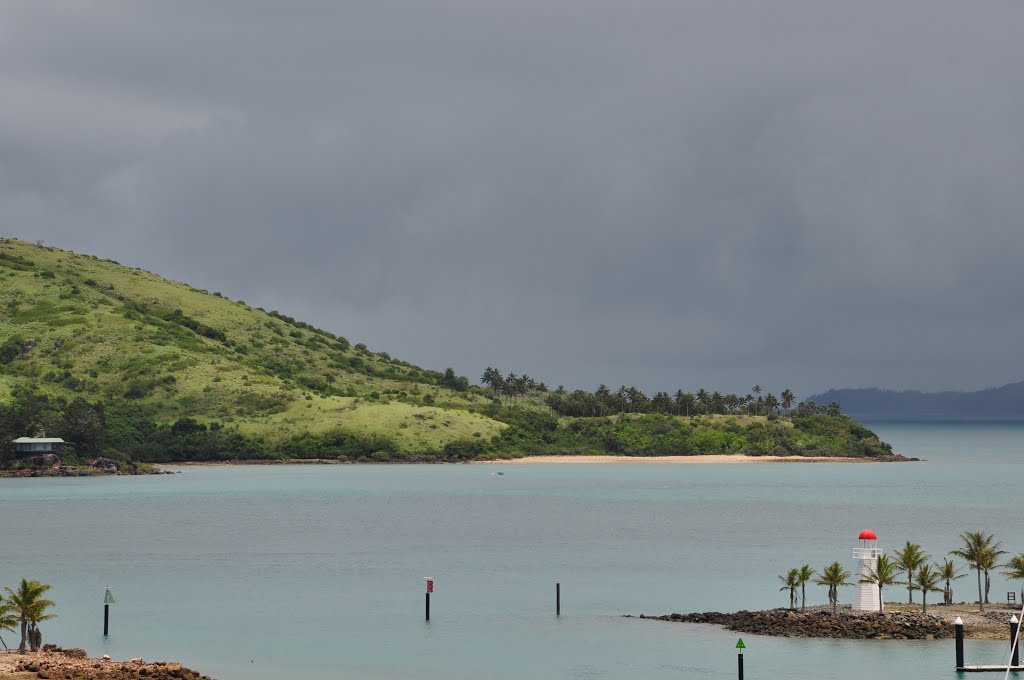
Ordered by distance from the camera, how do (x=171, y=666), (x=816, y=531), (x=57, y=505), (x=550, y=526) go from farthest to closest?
(x=57, y=505), (x=550, y=526), (x=816, y=531), (x=171, y=666)

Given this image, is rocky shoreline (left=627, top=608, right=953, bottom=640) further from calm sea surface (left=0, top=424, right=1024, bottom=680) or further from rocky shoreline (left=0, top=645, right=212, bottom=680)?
rocky shoreline (left=0, top=645, right=212, bottom=680)

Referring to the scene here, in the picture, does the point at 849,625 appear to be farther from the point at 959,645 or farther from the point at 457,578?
the point at 457,578

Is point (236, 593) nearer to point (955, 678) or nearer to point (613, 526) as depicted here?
point (955, 678)

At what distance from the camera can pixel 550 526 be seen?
15312 centimetres

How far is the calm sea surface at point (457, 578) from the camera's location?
7025 centimetres

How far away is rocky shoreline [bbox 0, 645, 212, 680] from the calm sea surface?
25.6 feet

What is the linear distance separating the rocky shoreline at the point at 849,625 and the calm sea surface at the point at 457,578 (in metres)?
1.05

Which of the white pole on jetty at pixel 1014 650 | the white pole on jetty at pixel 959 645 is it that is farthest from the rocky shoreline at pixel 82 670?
the white pole on jetty at pixel 1014 650

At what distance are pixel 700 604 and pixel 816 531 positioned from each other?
5904cm

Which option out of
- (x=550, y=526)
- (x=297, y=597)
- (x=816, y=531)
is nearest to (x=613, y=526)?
(x=550, y=526)

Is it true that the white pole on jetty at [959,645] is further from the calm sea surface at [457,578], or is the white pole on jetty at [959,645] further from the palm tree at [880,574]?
the palm tree at [880,574]

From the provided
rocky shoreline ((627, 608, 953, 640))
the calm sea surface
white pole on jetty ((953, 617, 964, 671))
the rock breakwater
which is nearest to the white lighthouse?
rocky shoreline ((627, 608, 953, 640))

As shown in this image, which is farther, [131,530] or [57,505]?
[57,505]

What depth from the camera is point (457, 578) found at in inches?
4112
